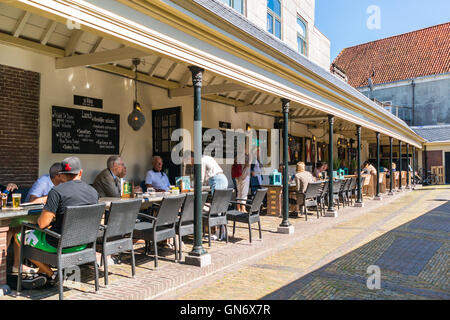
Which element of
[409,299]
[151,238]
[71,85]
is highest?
[71,85]

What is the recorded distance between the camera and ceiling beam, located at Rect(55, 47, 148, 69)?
6011mm

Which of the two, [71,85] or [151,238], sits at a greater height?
[71,85]

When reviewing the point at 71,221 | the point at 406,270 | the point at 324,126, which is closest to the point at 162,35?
the point at 71,221

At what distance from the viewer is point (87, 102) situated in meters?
7.66

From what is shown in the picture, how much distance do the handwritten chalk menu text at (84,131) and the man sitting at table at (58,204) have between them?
334 centimetres

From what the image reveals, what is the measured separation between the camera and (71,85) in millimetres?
7352

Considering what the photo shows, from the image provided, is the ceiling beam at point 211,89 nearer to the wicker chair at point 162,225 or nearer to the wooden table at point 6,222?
the wicker chair at point 162,225

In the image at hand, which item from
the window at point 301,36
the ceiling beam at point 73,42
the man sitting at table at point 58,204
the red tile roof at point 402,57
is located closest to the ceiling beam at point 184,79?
the ceiling beam at point 73,42

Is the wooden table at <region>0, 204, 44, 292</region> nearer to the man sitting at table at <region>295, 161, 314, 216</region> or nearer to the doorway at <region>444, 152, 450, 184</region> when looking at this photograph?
the man sitting at table at <region>295, 161, 314, 216</region>

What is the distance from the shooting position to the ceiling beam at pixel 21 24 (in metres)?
5.80

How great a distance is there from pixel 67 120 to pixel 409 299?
20.6 feet

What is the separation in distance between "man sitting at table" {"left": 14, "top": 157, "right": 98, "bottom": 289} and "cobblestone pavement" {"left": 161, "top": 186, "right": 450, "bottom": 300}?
1.34 m

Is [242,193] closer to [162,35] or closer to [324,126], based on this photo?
[162,35]

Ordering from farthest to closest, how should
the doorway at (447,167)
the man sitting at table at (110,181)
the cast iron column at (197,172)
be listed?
the doorway at (447,167)
the man sitting at table at (110,181)
the cast iron column at (197,172)
